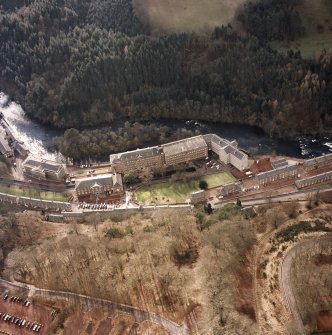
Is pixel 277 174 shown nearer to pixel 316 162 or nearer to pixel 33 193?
pixel 316 162

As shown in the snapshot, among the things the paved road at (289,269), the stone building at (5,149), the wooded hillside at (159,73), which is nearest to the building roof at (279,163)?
the wooded hillside at (159,73)

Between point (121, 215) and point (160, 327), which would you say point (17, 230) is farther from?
point (160, 327)

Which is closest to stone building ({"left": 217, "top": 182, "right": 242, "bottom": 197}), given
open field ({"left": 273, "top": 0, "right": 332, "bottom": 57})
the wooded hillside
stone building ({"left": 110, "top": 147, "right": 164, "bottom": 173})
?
stone building ({"left": 110, "top": 147, "right": 164, "bottom": 173})

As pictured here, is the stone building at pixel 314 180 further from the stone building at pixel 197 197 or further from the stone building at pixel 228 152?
the stone building at pixel 197 197

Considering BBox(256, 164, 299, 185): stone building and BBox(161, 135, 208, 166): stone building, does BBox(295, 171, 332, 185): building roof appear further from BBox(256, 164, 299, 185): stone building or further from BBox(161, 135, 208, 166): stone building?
BBox(161, 135, 208, 166): stone building

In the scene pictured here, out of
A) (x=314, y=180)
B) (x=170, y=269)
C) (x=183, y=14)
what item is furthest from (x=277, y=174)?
(x=183, y=14)

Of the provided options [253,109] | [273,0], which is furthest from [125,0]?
[253,109]
